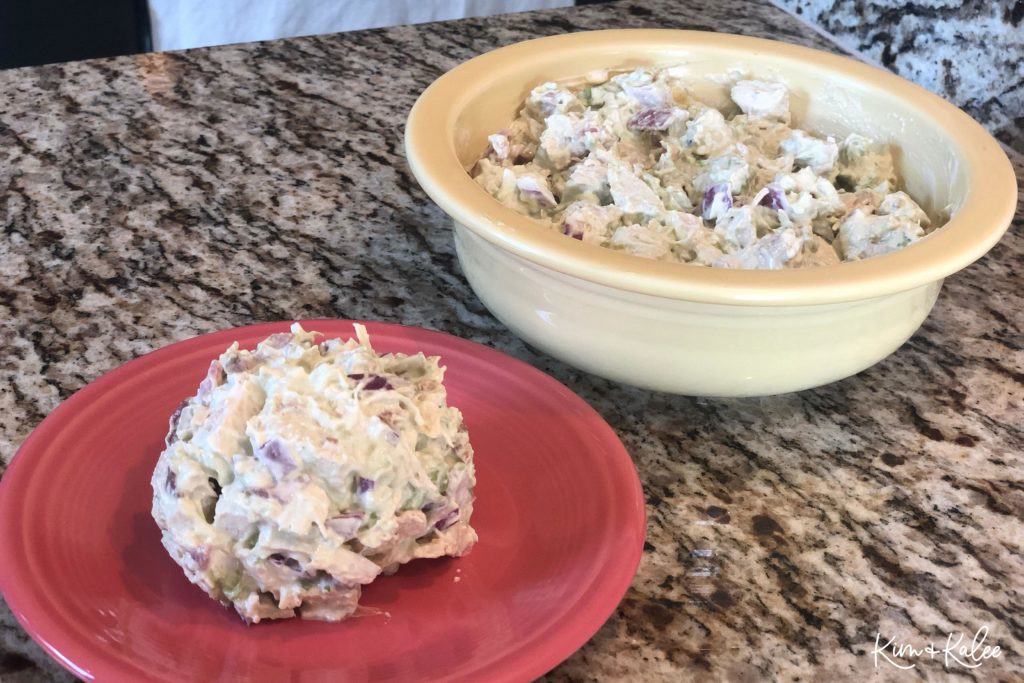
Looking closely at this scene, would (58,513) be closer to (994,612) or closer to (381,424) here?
(381,424)

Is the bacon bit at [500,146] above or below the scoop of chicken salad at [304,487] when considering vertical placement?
above

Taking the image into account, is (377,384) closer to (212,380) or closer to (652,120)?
(212,380)

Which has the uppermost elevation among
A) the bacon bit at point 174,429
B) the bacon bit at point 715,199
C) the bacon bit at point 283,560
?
the bacon bit at point 715,199

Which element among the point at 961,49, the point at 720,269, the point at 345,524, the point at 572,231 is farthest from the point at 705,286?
the point at 961,49

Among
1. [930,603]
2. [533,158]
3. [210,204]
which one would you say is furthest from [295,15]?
[930,603]

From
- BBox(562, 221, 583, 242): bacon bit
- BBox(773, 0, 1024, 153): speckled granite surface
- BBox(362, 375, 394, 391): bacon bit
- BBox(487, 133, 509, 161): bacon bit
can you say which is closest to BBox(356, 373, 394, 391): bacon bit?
BBox(362, 375, 394, 391): bacon bit

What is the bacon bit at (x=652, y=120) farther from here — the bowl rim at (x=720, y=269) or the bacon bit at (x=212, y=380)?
the bacon bit at (x=212, y=380)

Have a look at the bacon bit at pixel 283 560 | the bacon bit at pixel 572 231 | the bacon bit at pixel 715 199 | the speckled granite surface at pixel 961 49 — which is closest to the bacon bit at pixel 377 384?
the bacon bit at pixel 283 560

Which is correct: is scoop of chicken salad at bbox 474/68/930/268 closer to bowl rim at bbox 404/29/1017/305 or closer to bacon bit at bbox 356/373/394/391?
bowl rim at bbox 404/29/1017/305
